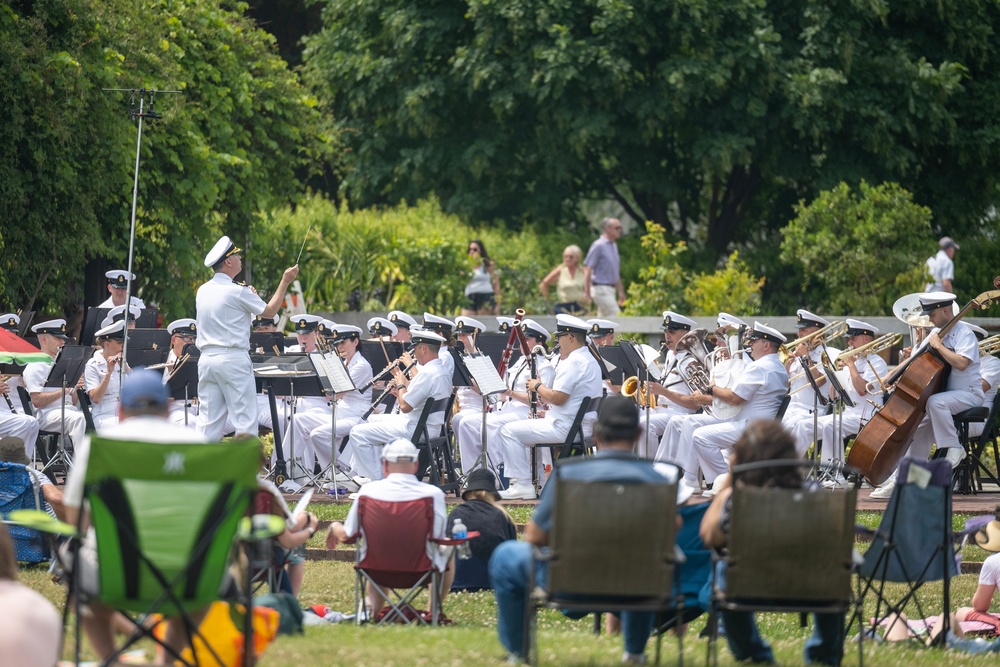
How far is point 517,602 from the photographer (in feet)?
23.5

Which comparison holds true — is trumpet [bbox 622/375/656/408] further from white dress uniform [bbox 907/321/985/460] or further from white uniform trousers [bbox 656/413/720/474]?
white dress uniform [bbox 907/321/985/460]

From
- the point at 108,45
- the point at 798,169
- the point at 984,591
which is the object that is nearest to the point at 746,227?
the point at 798,169

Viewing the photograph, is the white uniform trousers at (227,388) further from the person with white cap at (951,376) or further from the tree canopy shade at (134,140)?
the person with white cap at (951,376)

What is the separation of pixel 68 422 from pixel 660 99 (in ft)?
47.7

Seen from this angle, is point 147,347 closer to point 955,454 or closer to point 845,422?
point 845,422

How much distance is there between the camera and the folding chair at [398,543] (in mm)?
9180

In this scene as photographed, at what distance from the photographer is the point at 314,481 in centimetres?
1475

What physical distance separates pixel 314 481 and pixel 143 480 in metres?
8.72

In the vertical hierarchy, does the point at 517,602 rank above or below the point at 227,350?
below

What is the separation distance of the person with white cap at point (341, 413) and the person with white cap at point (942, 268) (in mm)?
8721

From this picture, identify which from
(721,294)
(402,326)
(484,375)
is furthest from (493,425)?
(721,294)

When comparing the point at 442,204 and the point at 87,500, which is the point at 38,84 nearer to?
the point at 87,500

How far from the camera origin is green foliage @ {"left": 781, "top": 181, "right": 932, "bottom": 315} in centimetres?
2133

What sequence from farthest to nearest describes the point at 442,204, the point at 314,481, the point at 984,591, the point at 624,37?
the point at 442,204 < the point at 624,37 < the point at 314,481 < the point at 984,591
